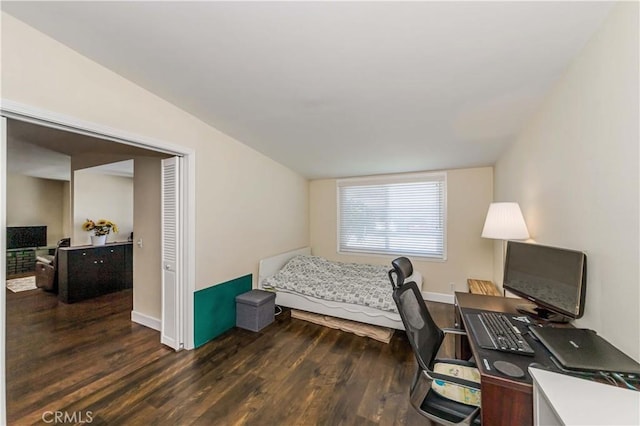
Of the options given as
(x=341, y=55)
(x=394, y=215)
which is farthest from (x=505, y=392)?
(x=394, y=215)

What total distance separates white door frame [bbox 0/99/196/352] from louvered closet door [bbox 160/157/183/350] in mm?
56

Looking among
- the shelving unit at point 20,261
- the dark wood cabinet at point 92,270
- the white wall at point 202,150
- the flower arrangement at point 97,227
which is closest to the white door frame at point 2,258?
the white wall at point 202,150

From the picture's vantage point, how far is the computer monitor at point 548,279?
1372 millimetres

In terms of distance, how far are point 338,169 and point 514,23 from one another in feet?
9.89

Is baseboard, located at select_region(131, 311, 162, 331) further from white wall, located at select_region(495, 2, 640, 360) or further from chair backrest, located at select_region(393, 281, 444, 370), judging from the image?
white wall, located at select_region(495, 2, 640, 360)

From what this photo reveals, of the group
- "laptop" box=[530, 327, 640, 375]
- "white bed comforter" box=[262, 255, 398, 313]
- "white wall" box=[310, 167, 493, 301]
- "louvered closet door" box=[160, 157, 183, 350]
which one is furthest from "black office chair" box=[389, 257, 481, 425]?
"white wall" box=[310, 167, 493, 301]

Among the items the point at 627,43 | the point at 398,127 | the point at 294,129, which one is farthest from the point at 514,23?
the point at 294,129

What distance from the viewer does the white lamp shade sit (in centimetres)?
214

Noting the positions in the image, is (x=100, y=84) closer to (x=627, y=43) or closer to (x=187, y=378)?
(x=187, y=378)

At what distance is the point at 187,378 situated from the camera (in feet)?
7.01

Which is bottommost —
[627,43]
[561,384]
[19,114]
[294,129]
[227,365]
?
[227,365]

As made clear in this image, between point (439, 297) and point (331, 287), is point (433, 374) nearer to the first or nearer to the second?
point (331, 287)

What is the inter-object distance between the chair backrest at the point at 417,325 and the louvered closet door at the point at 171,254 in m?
2.20

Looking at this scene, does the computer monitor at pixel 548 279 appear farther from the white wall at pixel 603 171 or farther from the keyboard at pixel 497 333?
the keyboard at pixel 497 333
